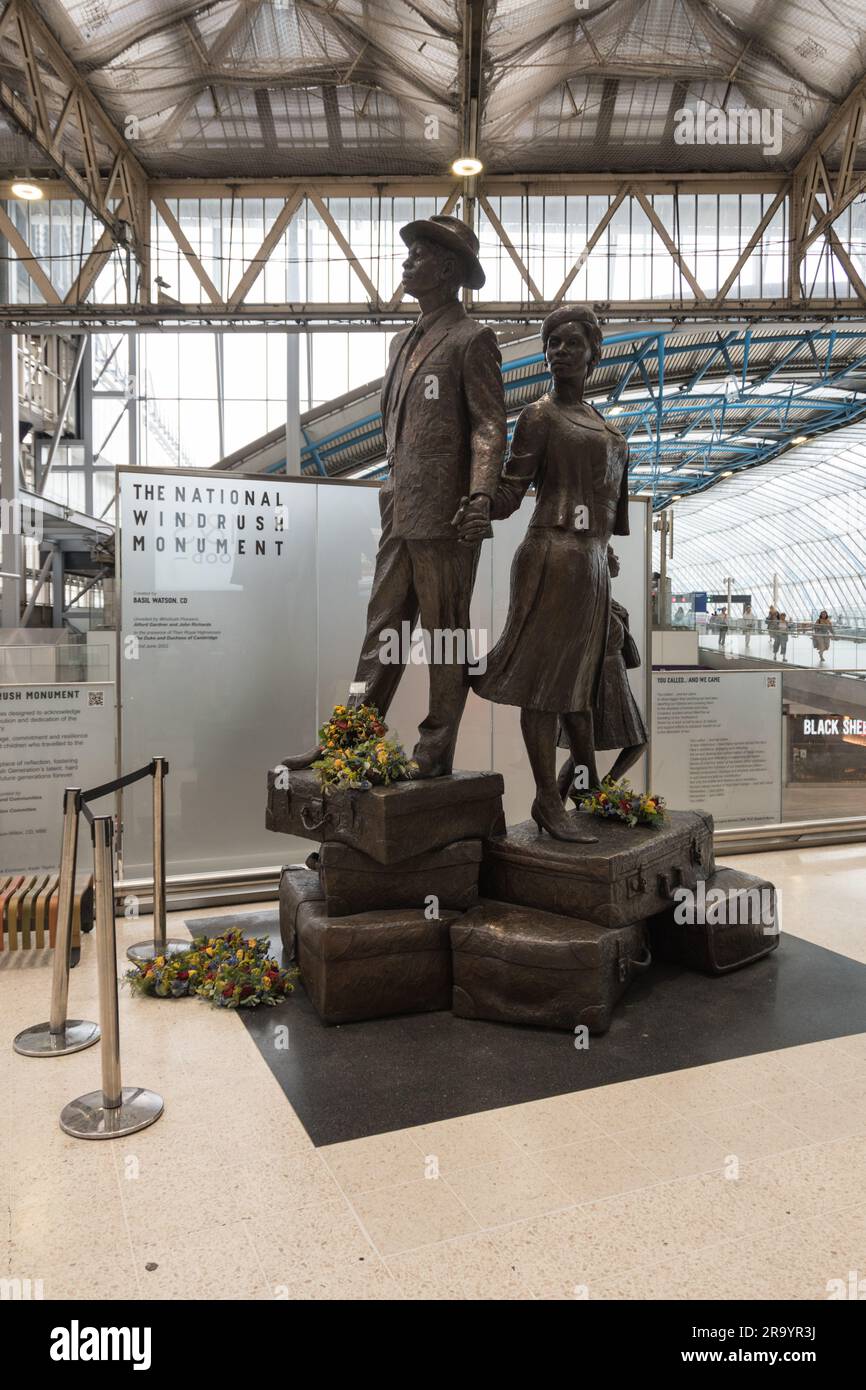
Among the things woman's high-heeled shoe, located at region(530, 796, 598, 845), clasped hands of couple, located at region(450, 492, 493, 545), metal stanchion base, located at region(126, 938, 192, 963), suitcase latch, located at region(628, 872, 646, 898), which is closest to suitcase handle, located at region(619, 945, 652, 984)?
suitcase latch, located at region(628, 872, 646, 898)

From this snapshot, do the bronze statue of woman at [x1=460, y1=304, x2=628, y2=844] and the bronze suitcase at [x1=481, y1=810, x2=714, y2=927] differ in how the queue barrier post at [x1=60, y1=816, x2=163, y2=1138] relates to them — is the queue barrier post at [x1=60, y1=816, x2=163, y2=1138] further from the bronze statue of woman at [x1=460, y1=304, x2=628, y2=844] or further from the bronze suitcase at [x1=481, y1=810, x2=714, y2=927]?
the bronze statue of woman at [x1=460, y1=304, x2=628, y2=844]

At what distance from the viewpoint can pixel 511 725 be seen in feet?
21.2

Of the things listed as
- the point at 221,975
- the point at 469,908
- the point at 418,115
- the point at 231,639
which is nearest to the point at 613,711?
the point at 469,908

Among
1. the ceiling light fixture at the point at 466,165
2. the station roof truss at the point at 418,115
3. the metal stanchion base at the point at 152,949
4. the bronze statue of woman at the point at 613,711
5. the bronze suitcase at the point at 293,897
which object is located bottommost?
the metal stanchion base at the point at 152,949

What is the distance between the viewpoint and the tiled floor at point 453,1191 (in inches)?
87.3

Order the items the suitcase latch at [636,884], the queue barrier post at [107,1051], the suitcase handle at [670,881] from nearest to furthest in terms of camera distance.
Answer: the queue barrier post at [107,1051], the suitcase latch at [636,884], the suitcase handle at [670,881]

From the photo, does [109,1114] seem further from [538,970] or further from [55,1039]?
[538,970]

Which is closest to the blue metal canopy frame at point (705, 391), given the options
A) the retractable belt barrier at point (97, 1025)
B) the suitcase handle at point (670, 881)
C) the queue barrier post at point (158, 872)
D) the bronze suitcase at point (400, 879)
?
the suitcase handle at point (670, 881)

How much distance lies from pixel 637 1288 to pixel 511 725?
4448 millimetres

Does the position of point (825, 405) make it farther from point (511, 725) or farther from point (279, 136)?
point (511, 725)

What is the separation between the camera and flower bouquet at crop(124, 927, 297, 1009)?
3973mm

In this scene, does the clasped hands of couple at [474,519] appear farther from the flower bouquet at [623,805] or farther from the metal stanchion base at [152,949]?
the metal stanchion base at [152,949]

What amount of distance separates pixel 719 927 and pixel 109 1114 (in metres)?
2.75

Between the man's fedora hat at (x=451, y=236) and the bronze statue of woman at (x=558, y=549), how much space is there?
1.39 ft
